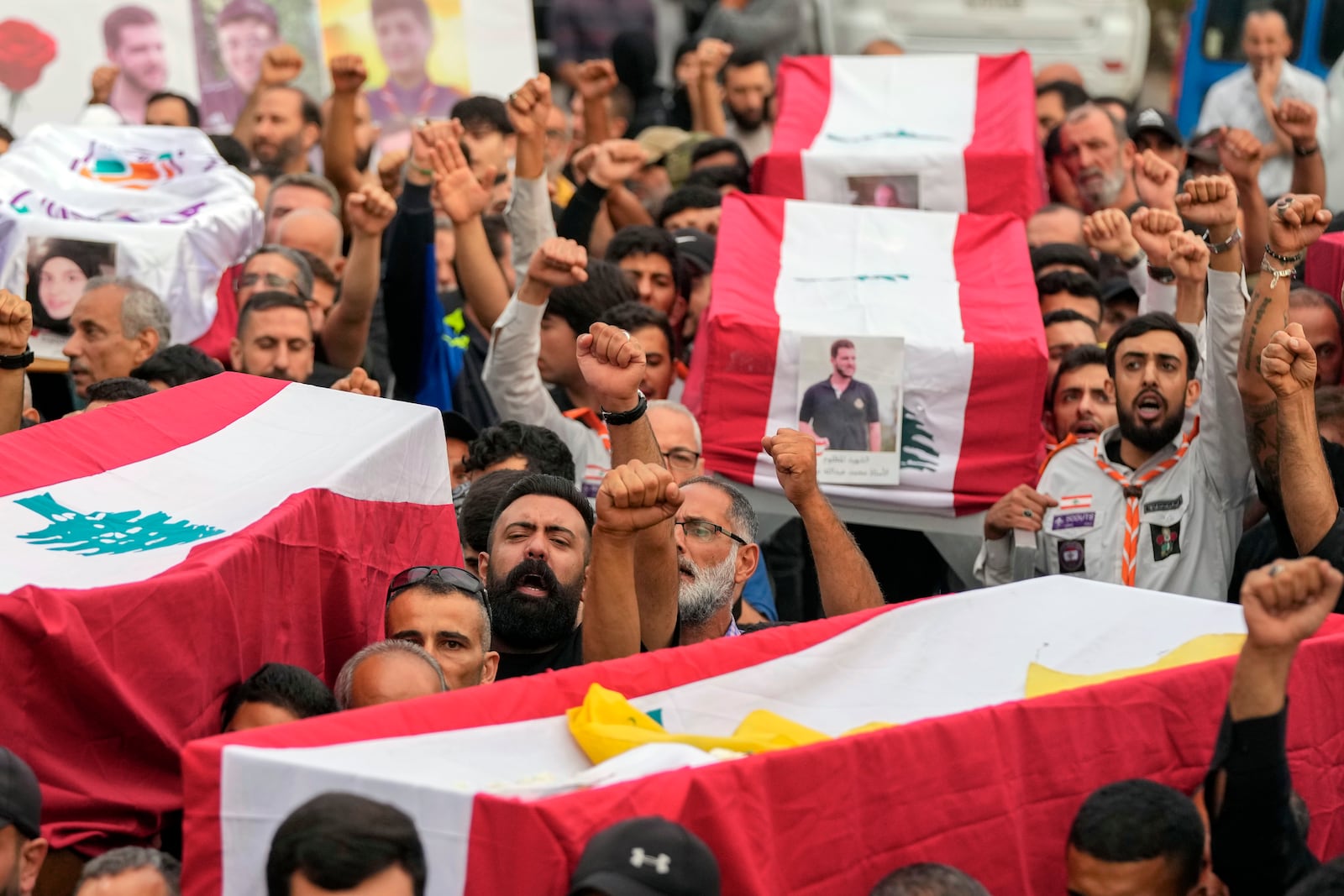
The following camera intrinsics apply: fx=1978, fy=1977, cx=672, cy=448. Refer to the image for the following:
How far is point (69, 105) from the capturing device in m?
9.00

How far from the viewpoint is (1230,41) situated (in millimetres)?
10375

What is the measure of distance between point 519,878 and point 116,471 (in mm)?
1923

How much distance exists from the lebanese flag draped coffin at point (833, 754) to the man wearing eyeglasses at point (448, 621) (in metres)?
0.68

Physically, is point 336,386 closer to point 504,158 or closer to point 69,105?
point 504,158

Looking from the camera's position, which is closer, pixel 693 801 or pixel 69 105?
pixel 693 801

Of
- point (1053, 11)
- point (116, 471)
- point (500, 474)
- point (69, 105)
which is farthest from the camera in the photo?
point (1053, 11)

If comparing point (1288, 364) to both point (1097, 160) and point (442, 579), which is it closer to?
point (442, 579)

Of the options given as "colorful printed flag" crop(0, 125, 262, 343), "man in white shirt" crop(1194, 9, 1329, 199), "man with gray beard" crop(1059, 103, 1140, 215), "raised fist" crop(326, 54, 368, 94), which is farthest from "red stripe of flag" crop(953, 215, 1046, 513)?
"man in white shirt" crop(1194, 9, 1329, 199)

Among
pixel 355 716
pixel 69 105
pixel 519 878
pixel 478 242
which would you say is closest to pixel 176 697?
pixel 355 716

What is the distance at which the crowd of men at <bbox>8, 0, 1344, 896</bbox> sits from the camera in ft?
10.6

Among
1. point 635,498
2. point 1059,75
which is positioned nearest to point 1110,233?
point 635,498

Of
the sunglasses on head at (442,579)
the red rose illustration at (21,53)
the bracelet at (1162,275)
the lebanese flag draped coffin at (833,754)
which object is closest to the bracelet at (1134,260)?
the bracelet at (1162,275)

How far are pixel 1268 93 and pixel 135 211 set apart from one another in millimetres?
4996

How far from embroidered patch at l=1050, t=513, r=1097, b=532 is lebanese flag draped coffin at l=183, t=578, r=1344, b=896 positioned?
51.9 inches
